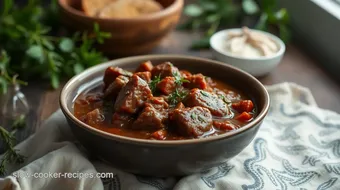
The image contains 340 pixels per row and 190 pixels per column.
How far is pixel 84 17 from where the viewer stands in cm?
254

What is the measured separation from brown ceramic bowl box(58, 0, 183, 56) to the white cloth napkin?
2.28ft

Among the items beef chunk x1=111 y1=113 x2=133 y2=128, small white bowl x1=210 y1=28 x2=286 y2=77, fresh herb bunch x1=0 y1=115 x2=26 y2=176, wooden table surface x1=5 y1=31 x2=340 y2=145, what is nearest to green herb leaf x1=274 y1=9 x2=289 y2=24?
wooden table surface x1=5 y1=31 x2=340 y2=145

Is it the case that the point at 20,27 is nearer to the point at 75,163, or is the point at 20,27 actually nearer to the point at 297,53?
the point at 75,163

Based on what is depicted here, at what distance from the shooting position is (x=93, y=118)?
1.74 m

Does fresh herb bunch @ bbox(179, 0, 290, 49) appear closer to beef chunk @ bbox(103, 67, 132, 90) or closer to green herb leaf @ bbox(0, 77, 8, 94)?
beef chunk @ bbox(103, 67, 132, 90)

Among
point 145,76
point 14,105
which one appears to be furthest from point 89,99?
point 14,105

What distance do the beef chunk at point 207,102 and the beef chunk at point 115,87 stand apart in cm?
25

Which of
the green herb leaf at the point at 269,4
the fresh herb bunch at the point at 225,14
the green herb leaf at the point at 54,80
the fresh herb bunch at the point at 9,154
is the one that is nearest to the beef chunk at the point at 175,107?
the fresh herb bunch at the point at 9,154

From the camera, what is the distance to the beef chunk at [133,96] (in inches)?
67.4

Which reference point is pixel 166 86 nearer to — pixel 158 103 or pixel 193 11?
pixel 158 103

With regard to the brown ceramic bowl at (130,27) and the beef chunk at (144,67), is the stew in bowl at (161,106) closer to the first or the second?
the beef chunk at (144,67)

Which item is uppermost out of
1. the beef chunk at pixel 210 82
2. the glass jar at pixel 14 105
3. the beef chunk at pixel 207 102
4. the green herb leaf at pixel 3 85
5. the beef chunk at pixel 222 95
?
the beef chunk at pixel 207 102

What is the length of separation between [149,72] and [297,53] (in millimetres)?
1220

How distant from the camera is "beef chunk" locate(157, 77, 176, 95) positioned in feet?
5.97
